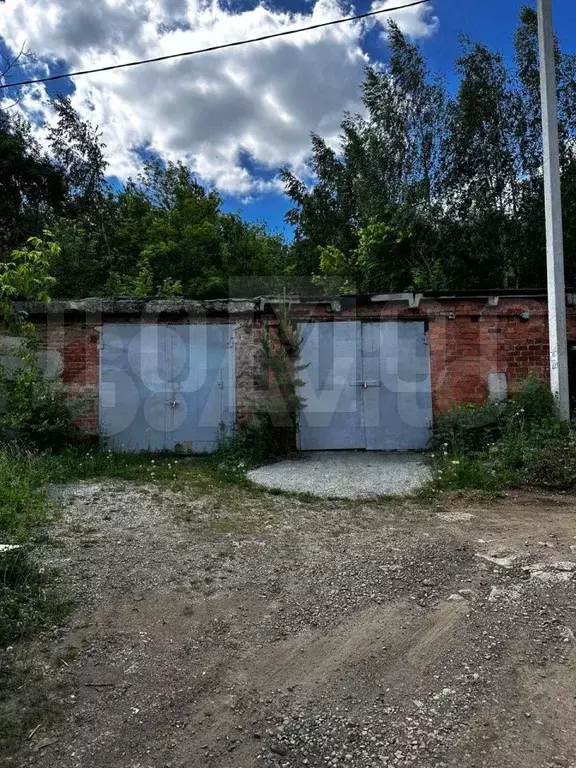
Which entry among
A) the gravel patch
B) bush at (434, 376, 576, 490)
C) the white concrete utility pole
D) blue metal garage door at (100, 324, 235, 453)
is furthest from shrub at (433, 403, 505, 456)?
blue metal garage door at (100, 324, 235, 453)

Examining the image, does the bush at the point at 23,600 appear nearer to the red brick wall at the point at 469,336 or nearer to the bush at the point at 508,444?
the bush at the point at 508,444

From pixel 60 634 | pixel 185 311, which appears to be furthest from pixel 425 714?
pixel 185 311

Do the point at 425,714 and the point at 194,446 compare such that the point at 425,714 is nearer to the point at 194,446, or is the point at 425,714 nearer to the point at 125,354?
the point at 194,446

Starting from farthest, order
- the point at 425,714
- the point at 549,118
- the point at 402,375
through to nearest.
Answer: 1. the point at 402,375
2. the point at 549,118
3. the point at 425,714

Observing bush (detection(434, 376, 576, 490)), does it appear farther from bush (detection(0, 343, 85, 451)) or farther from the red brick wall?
bush (detection(0, 343, 85, 451))

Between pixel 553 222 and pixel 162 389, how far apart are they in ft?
19.5

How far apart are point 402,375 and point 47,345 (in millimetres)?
5324

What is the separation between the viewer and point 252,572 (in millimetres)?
3314

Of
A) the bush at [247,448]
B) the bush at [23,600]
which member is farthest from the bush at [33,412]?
the bush at [23,600]

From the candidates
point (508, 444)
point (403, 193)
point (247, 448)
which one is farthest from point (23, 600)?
point (403, 193)

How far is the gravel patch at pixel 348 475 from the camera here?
540cm

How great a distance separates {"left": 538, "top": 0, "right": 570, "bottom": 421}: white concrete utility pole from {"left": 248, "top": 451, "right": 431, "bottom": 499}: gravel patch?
219cm

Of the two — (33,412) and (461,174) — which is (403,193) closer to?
(461,174)

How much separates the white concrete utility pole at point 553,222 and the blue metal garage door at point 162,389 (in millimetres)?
4485
